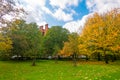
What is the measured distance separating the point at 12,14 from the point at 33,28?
1876 inches

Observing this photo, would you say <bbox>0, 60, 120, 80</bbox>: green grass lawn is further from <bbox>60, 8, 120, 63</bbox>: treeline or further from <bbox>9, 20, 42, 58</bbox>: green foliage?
<bbox>60, 8, 120, 63</bbox>: treeline

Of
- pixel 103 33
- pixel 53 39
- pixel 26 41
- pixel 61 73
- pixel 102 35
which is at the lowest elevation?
pixel 61 73

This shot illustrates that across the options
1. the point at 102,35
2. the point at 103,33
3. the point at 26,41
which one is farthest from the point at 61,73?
the point at 26,41

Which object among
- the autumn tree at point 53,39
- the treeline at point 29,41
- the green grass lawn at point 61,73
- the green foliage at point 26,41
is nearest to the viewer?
the green grass lawn at point 61,73

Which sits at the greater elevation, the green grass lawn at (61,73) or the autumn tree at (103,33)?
the autumn tree at (103,33)

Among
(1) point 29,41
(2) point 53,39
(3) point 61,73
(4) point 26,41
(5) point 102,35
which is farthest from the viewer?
(2) point 53,39

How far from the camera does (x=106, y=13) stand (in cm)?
5981

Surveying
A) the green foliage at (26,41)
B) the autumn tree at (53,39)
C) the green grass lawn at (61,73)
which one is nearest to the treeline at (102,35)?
the green foliage at (26,41)

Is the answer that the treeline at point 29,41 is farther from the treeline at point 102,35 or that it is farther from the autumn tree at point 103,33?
the autumn tree at point 103,33

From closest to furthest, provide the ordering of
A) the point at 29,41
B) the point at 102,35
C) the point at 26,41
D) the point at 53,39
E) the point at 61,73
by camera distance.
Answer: the point at 61,73
the point at 102,35
the point at 26,41
the point at 29,41
the point at 53,39

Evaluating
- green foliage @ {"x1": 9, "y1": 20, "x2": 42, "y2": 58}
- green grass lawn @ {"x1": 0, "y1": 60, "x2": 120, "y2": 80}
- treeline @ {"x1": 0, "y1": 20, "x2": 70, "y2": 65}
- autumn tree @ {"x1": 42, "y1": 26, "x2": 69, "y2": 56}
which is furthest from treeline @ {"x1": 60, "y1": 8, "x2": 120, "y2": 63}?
autumn tree @ {"x1": 42, "y1": 26, "x2": 69, "y2": 56}

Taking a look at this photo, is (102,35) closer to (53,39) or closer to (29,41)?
(29,41)

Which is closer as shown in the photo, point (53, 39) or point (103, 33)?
point (103, 33)

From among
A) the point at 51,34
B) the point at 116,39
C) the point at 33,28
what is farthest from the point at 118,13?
the point at 51,34
